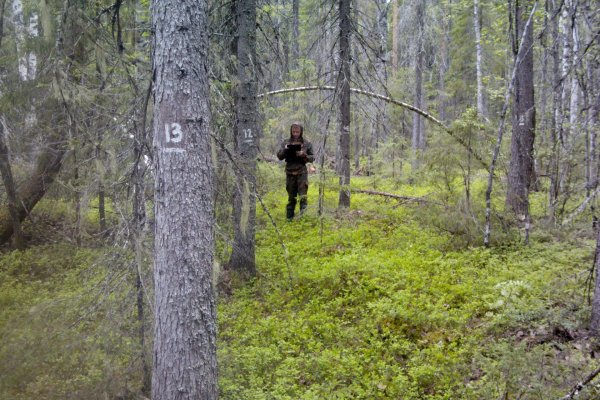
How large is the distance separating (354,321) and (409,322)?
75 cm

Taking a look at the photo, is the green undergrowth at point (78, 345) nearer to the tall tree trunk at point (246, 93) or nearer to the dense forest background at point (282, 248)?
the dense forest background at point (282, 248)

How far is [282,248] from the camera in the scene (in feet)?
27.5

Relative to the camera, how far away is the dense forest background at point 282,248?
4.46m

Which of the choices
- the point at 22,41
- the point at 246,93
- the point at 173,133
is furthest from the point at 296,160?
the point at 173,133

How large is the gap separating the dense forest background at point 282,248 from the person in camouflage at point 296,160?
0.44m

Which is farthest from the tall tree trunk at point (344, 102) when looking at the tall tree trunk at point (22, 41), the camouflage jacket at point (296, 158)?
the tall tree trunk at point (22, 41)

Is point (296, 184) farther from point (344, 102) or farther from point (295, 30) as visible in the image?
point (295, 30)

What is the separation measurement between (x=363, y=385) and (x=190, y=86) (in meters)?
3.52

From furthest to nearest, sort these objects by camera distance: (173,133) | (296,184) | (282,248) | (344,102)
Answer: (296,184) < (344,102) < (282,248) < (173,133)

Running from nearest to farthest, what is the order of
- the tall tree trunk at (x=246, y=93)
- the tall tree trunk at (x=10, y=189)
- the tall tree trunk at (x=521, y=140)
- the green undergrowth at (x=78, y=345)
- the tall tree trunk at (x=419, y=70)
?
the green undergrowth at (x=78, y=345), the tall tree trunk at (x=246, y=93), the tall tree trunk at (x=10, y=189), the tall tree trunk at (x=521, y=140), the tall tree trunk at (x=419, y=70)

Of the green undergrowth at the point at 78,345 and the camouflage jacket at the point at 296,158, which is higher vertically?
the camouflage jacket at the point at 296,158

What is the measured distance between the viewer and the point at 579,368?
4.04m

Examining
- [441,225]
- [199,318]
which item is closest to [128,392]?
[199,318]

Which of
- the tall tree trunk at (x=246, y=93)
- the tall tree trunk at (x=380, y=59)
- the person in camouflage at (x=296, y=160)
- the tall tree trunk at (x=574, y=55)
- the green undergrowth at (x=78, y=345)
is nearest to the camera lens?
the green undergrowth at (x=78, y=345)
